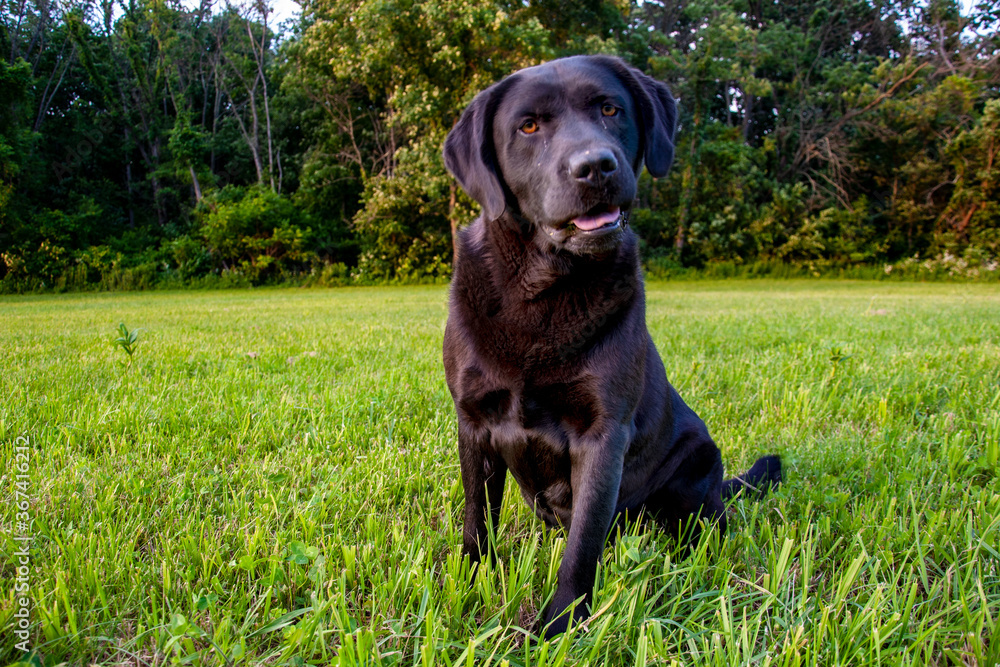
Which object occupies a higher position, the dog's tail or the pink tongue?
the pink tongue

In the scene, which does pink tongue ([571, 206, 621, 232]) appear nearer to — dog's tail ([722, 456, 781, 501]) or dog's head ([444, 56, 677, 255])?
dog's head ([444, 56, 677, 255])

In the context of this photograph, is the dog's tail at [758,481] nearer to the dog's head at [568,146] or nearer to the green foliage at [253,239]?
the dog's head at [568,146]

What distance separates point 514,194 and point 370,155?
20.5m


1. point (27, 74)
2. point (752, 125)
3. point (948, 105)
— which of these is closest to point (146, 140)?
point (27, 74)

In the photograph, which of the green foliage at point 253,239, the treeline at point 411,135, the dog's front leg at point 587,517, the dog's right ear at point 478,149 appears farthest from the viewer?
the green foliage at point 253,239

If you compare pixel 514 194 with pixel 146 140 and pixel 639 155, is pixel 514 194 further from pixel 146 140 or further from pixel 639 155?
pixel 146 140

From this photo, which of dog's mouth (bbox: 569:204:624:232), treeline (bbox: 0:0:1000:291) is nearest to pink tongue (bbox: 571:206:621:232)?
dog's mouth (bbox: 569:204:624:232)

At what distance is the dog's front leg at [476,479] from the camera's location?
5.23 feet

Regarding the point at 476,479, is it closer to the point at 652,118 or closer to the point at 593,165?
the point at 593,165

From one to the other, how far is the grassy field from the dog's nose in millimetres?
917

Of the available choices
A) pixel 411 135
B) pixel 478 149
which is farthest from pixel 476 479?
pixel 411 135

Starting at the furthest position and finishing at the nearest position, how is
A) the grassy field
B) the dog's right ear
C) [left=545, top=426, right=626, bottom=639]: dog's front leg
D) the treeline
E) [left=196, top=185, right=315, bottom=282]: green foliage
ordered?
[left=196, top=185, right=315, bottom=282]: green foliage, the treeline, the dog's right ear, [left=545, top=426, right=626, bottom=639]: dog's front leg, the grassy field

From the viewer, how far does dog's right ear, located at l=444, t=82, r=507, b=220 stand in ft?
5.83

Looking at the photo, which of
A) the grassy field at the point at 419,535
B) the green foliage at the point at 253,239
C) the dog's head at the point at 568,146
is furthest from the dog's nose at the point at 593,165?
the green foliage at the point at 253,239
